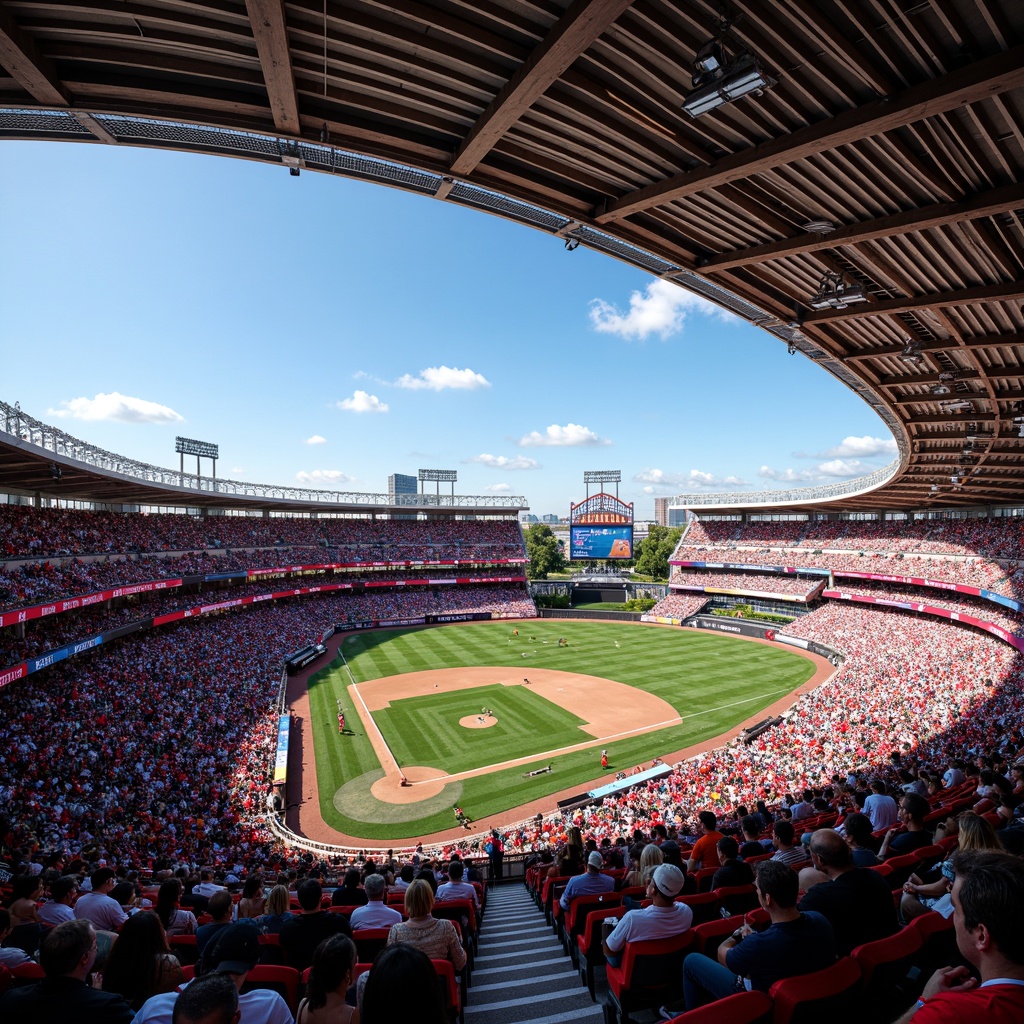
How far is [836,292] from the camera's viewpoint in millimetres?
10812

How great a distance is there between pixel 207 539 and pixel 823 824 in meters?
45.4

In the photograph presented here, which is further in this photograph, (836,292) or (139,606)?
(139,606)

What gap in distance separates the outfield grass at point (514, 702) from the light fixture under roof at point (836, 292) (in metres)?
18.8

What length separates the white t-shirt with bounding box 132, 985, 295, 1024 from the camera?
118 inches

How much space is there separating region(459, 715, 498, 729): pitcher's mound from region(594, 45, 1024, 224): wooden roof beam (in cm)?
2516

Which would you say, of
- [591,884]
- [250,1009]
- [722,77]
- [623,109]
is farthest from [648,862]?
[623,109]

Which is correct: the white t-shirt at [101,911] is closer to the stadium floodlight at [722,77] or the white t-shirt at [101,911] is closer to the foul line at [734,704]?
the stadium floodlight at [722,77]

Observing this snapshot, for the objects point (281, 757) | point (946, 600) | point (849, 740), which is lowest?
point (281, 757)

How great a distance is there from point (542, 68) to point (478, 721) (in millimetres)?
27990

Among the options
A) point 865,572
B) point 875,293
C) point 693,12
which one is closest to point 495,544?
point 865,572

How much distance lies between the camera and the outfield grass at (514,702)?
22.0m

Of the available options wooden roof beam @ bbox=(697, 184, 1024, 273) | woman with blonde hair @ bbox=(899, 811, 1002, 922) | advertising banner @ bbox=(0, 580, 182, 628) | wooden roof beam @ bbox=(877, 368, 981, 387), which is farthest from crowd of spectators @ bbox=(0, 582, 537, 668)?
wooden roof beam @ bbox=(877, 368, 981, 387)

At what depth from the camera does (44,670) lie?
2297 centimetres

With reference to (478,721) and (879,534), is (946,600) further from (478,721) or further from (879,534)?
(478,721)
